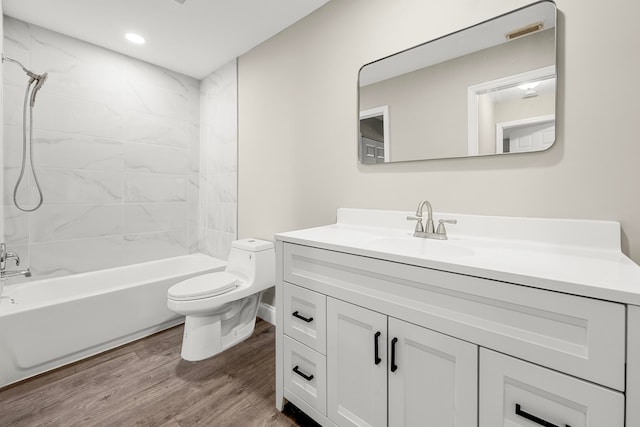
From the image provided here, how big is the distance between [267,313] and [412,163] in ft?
5.47

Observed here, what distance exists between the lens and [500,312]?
80 cm

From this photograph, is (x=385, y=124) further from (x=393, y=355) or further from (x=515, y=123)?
→ (x=393, y=355)

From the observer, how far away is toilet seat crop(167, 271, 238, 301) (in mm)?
1730

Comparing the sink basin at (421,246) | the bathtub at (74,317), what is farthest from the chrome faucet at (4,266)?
the sink basin at (421,246)

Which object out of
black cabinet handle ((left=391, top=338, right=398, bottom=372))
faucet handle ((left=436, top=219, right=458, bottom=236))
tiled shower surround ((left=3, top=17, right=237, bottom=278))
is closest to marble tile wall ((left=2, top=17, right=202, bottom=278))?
tiled shower surround ((left=3, top=17, right=237, bottom=278))

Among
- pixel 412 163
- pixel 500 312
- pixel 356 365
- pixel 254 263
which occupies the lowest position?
pixel 356 365

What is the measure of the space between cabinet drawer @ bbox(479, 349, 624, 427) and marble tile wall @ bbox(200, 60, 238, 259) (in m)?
2.25

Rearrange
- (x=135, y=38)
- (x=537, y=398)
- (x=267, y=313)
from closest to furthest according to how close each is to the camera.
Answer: (x=537, y=398) → (x=135, y=38) → (x=267, y=313)

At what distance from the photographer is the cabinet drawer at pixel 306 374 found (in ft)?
4.05

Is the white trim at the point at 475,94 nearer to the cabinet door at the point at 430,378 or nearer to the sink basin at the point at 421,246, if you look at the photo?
the sink basin at the point at 421,246

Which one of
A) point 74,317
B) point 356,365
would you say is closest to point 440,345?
point 356,365

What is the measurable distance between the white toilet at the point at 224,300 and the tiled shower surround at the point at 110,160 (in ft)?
2.22

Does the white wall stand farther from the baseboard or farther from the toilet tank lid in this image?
the baseboard

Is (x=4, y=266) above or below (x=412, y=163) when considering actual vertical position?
below
